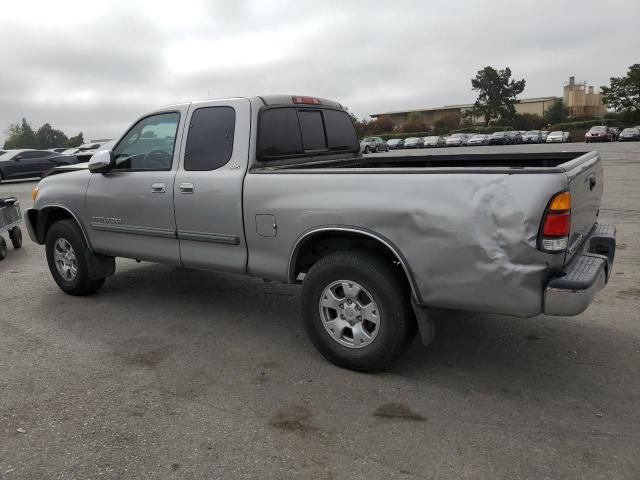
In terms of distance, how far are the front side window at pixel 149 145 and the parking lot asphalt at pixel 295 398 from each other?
1418 millimetres

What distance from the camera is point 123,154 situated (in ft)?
17.5

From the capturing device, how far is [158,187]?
4.85 m

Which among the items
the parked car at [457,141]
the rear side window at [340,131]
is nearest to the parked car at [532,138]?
the parked car at [457,141]

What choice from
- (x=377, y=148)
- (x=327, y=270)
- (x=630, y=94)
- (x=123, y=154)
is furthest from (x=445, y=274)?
(x=630, y=94)

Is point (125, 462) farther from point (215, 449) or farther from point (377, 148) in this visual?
point (377, 148)

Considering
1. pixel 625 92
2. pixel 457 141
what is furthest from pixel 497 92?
pixel 457 141

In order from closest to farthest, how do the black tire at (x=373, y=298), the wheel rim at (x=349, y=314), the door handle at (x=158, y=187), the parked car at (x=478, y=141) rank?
the black tire at (x=373, y=298)
the wheel rim at (x=349, y=314)
the door handle at (x=158, y=187)
the parked car at (x=478, y=141)

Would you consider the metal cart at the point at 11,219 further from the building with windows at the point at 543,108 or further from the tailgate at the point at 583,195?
the building with windows at the point at 543,108

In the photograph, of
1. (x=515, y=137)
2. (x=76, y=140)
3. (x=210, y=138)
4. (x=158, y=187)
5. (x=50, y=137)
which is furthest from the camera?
(x=50, y=137)

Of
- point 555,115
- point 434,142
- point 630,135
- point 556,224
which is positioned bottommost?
point 630,135

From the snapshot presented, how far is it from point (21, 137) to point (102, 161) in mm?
108576

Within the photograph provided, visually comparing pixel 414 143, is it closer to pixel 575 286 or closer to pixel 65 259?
pixel 65 259

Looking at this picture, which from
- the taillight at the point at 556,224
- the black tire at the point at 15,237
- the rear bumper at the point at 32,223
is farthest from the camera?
the black tire at the point at 15,237

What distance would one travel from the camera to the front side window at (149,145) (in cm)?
493
